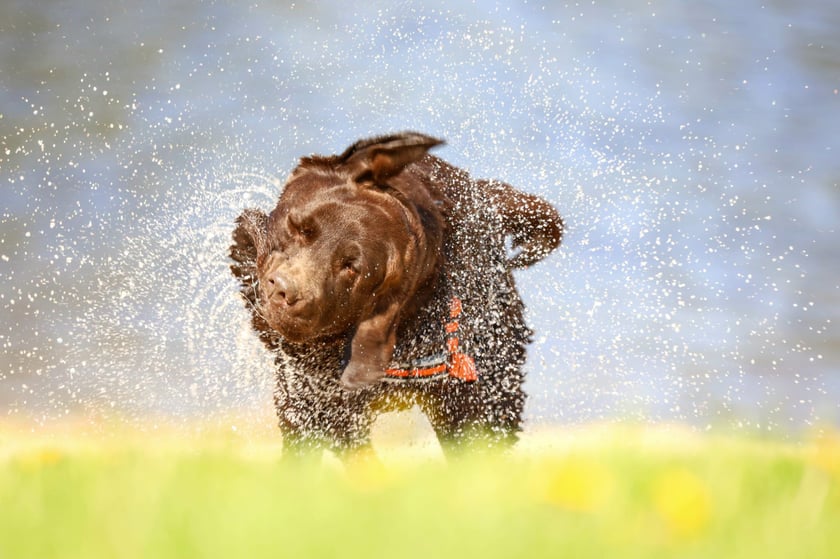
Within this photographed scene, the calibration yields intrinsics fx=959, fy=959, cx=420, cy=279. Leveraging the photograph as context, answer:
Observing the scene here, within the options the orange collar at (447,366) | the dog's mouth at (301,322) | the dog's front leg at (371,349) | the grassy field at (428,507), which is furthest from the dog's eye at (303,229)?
the grassy field at (428,507)

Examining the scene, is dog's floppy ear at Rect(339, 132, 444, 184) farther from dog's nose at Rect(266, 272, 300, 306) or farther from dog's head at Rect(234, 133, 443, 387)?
Result: dog's nose at Rect(266, 272, 300, 306)

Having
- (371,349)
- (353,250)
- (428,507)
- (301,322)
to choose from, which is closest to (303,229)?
(353,250)

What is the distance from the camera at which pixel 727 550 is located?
1.40m

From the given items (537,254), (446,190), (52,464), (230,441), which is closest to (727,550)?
(230,441)

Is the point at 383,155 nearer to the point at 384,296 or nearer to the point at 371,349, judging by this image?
the point at 384,296

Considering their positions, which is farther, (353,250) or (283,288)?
(353,250)

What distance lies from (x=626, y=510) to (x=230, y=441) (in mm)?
1104

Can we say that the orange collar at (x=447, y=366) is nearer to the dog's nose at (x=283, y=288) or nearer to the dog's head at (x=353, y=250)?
the dog's head at (x=353, y=250)

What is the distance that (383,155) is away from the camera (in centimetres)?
451

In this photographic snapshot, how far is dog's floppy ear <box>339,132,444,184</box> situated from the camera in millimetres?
4312

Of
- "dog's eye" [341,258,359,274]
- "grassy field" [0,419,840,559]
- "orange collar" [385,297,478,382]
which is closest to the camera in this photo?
"grassy field" [0,419,840,559]

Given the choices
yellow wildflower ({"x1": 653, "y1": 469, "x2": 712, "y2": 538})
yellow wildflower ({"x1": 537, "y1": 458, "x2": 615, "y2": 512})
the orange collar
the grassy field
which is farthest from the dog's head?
yellow wildflower ({"x1": 653, "y1": 469, "x2": 712, "y2": 538})

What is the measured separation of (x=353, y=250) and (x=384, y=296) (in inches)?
12.4

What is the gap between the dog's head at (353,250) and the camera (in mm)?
4359
